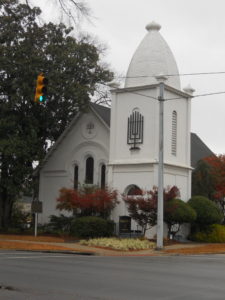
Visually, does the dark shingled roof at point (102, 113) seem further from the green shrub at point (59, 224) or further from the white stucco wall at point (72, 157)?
the green shrub at point (59, 224)

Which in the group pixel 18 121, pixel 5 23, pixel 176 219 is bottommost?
pixel 176 219

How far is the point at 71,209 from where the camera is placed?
120ft

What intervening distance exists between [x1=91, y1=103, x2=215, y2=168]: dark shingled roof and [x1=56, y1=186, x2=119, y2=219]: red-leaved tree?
597 centimetres

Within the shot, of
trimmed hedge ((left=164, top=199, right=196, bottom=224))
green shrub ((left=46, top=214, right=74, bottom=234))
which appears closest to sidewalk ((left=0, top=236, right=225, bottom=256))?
trimmed hedge ((left=164, top=199, right=196, bottom=224))

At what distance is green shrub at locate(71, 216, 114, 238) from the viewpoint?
33812mm

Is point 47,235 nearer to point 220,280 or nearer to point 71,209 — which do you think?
point 71,209

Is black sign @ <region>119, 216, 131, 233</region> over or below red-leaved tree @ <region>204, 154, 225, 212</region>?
below

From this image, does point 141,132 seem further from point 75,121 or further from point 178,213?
point 75,121

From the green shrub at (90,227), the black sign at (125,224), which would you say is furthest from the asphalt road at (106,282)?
the black sign at (125,224)

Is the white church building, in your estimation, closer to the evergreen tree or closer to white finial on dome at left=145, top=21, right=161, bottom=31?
white finial on dome at left=145, top=21, right=161, bottom=31

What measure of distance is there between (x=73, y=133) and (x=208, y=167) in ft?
35.0

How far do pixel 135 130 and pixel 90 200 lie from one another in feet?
19.0

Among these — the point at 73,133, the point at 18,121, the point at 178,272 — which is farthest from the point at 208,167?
the point at 178,272

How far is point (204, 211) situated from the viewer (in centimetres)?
3559
